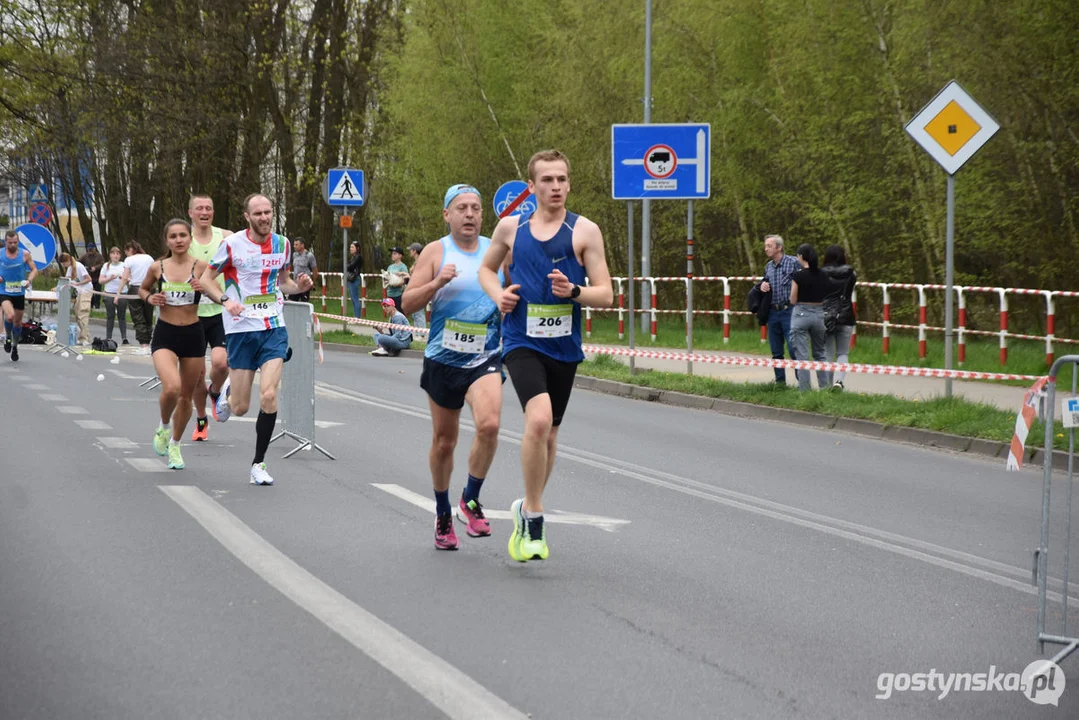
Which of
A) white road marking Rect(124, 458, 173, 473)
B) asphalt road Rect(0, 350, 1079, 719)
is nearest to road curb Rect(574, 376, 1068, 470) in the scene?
asphalt road Rect(0, 350, 1079, 719)

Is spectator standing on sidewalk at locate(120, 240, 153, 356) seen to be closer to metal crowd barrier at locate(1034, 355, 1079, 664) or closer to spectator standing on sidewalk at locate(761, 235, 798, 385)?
spectator standing on sidewalk at locate(761, 235, 798, 385)

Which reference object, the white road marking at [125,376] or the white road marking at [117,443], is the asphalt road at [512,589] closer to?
the white road marking at [117,443]

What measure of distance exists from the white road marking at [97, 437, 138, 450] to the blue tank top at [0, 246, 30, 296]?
1171 centimetres

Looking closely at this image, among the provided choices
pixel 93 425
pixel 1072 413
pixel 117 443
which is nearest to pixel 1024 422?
pixel 1072 413

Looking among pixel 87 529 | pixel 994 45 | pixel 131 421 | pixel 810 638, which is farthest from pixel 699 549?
pixel 994 45

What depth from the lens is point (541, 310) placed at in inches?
300

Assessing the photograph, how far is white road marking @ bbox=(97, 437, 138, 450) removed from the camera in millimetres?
12766

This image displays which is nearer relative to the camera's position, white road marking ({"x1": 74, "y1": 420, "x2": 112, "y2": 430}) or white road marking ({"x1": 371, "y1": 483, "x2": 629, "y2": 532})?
white road marking ({"x1": 371, "y1": 483, "x2": 629, "y2": 532})

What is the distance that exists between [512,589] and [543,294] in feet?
4.64

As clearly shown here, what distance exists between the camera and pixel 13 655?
19.2 ft

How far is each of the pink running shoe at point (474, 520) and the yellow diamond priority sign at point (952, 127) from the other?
7.71m

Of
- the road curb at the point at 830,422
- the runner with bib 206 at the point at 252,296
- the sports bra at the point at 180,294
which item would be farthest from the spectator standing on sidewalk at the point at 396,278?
the runner with bib 206 at the point at 252,296

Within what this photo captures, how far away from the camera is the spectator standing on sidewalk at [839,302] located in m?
18.0

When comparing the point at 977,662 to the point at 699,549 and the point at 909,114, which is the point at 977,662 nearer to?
the point at 699,549
